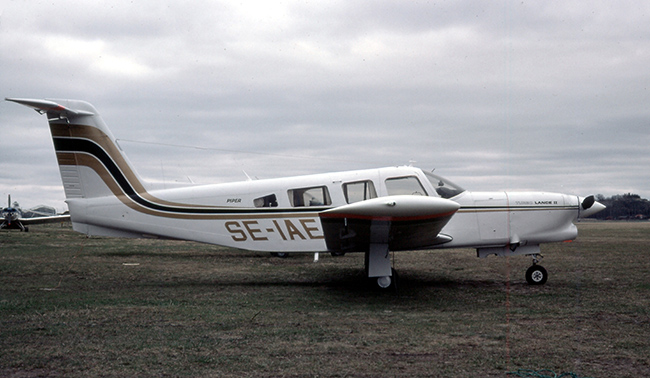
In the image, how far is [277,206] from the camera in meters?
9.18

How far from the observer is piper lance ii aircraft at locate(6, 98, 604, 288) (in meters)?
8.99

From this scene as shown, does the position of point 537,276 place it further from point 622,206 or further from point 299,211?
point 622,206

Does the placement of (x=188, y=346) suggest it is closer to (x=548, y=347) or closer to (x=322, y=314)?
(x=322, y=314)

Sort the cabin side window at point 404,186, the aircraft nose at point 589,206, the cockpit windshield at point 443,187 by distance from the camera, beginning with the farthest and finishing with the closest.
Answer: the aircraft nose at point 589,206, the cockpit windshield at point 443,187, the cabin side window at point 404,186

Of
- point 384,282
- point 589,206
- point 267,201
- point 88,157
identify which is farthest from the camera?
point 88,157

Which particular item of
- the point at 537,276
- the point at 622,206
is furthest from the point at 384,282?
the point at 622,206

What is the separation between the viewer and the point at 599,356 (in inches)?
182

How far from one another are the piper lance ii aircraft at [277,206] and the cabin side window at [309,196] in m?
0.02

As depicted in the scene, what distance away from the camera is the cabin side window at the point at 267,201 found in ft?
Result: 30.2

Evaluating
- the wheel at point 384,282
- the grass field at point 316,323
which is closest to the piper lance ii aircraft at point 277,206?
the wheel at point 384,282

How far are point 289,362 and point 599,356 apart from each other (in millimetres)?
2846

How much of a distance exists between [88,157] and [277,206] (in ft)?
12.6

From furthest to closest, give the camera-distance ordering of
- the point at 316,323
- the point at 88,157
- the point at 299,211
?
1. the point at 88,157
2. the point at 299,211
3. the point at 316,323

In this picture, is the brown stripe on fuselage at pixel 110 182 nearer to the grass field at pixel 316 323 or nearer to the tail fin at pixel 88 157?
the tail fin at pixel 88 157
